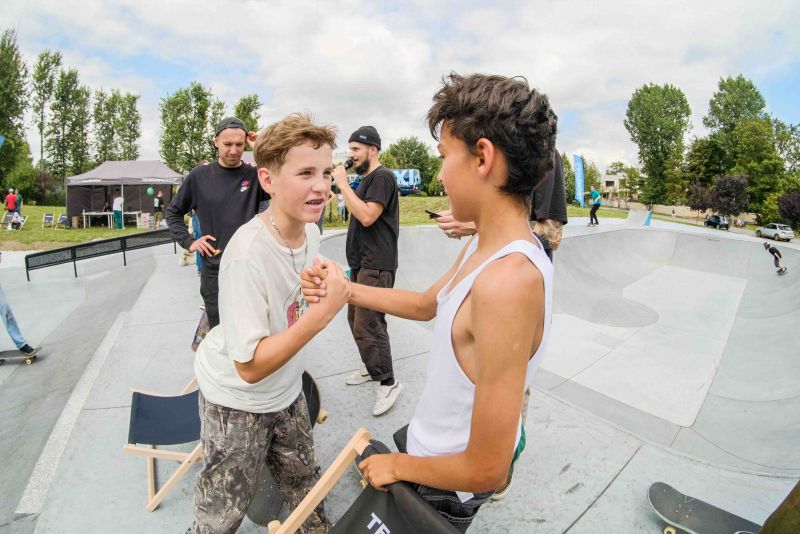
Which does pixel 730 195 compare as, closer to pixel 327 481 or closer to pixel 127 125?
pixel 327 481

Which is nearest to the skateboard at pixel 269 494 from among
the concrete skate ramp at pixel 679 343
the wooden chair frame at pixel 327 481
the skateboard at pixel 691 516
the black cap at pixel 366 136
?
the wooden chair frame at pixel 327 481

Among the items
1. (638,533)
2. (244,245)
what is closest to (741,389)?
(638,533)

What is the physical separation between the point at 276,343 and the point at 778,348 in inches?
316

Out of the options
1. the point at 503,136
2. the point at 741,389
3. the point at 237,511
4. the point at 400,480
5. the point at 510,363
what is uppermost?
the point at 503,136

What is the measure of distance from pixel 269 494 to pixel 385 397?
4.30 feet

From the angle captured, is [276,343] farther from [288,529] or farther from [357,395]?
[357,395]

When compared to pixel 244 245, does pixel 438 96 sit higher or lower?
higher

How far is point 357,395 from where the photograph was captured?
12.1ft

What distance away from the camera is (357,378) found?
389 centimetres

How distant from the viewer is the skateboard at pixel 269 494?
7.42 feet

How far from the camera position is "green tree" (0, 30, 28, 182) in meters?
37.9

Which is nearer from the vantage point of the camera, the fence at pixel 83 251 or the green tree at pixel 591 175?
the fence at pixel 83 251

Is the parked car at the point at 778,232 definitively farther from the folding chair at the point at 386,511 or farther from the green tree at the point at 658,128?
the folding chair at the point at 386,511

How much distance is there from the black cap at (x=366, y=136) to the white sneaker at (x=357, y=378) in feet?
6.98
